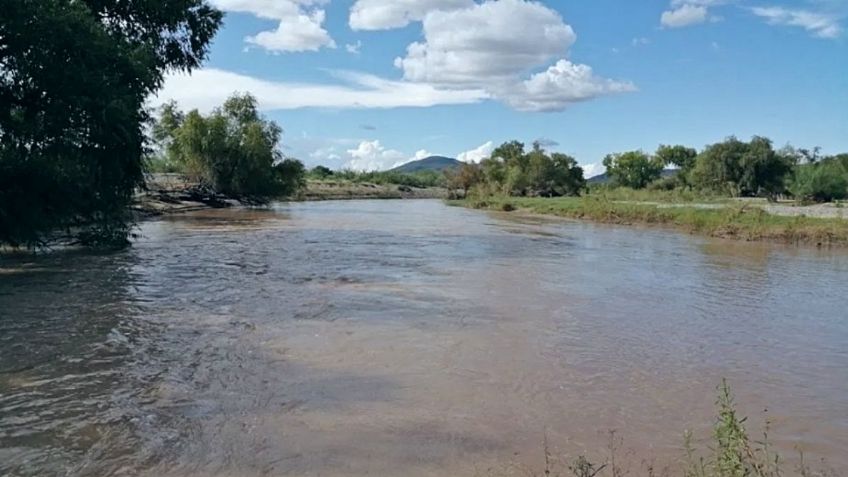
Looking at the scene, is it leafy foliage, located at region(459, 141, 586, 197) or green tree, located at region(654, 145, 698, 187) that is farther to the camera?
green tree, located at region(654, 145, 698, 187)

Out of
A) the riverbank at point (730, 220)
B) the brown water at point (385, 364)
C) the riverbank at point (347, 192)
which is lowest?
the brown water at point (385, 364)

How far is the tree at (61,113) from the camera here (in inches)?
581

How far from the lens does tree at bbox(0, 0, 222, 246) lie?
48.4ft

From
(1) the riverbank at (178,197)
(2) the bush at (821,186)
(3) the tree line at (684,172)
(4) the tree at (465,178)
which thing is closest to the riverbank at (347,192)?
(1) the riverbank at (178,197)

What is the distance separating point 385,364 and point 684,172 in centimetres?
10216

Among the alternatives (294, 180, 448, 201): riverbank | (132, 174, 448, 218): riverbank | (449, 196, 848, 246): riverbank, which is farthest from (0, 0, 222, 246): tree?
(294, 180, 448, 201): riverbank

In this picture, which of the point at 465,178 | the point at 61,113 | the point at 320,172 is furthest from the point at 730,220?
the point at 320,172

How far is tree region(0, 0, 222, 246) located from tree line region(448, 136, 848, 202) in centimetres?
5691

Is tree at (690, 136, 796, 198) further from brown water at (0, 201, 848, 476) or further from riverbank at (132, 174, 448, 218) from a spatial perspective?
brown water at (0, 201, 848, 476)

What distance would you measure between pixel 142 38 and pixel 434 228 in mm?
18876

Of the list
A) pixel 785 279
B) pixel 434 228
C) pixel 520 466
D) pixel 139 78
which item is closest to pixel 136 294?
pixel 139 78

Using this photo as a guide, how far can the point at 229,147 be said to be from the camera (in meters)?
55.7

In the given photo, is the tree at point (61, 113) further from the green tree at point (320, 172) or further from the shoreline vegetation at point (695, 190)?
the green tree at point (320, 172)

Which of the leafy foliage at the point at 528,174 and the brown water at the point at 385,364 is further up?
the leafy foliage at the point at 528,174
